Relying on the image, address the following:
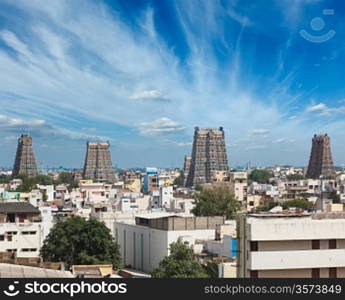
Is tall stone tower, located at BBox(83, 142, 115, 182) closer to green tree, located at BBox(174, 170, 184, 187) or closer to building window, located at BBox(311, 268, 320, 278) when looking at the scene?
green tree, located at BBox(174, 170, 184, 187)

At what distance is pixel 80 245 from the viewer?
14508mm

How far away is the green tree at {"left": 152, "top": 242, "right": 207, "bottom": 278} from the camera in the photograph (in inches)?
432

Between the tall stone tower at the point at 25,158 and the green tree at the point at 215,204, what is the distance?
39.7 metres

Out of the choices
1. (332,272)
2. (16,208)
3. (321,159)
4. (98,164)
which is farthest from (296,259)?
(98,164)

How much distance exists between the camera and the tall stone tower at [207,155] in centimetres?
6159

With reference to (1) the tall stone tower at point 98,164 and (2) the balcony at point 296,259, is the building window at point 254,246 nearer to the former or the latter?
(2) the balcony at point 296,259

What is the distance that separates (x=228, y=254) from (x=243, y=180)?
21991mm

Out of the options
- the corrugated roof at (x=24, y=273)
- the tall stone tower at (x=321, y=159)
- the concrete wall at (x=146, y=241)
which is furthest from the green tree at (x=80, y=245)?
the tall stone tower at (x=321, y=159)

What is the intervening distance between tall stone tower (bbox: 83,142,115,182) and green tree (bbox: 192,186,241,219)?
4047 cm

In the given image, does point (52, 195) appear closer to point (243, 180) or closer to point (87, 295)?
point (243, 180)

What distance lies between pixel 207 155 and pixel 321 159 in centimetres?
1033

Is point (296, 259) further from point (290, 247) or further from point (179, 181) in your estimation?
point (179, 181)

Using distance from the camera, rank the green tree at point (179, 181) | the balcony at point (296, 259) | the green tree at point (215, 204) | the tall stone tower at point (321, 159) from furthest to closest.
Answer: the green tree at point (179, 181) < the tall stone tower at point (321, 159) < the green tree at point (215, 204) < the balcony at point (296, 259)

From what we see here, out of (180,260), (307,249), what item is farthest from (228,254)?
(307,249)
